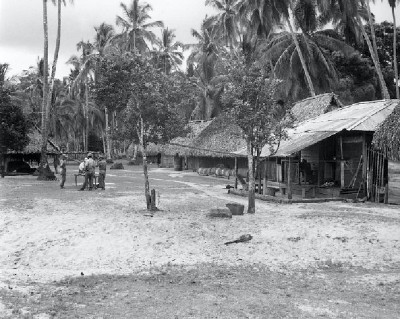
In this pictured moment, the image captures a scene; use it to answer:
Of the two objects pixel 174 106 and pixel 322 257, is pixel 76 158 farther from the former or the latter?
pixel 322 257

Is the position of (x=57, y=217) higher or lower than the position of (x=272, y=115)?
lower

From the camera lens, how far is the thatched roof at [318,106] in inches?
919

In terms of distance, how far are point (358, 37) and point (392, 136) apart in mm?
21295

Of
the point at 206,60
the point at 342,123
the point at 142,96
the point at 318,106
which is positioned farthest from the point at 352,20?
the point at 142,96

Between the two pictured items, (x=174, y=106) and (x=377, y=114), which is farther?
(x=377, y=114)

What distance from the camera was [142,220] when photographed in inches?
468

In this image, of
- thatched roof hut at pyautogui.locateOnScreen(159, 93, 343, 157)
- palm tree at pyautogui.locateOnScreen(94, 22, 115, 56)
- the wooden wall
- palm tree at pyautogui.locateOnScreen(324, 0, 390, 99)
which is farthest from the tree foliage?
palm tree at pyautogui.locateOnScreen(324, 0, 390, 99)

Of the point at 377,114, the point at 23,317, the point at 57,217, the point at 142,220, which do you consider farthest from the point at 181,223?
the point at 377,114

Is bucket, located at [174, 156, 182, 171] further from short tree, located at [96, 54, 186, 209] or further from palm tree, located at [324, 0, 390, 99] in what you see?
short tree, located at [96, 54, 186, 209]

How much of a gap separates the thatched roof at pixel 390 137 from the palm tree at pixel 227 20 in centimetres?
2570

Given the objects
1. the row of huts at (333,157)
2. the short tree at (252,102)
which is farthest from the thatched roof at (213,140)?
the short tree at (252,102)

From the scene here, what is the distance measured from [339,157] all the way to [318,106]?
20.4 ft

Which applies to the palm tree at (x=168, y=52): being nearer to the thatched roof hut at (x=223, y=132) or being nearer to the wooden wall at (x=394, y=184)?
the thatched roof hut at (x=223, y=132)

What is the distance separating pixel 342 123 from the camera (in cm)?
1695
